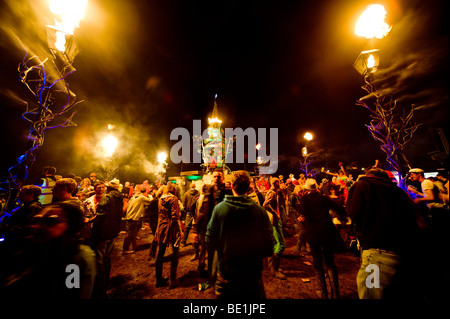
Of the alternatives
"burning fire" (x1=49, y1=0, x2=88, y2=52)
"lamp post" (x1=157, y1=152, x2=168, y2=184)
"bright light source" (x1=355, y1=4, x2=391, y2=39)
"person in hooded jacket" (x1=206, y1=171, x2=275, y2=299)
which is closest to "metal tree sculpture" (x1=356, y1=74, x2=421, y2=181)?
"bright light source" (x1=355, y1=4, x2=391, y2=39)

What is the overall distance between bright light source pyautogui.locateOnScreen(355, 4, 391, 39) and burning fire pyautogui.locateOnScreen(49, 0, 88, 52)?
6858 mm

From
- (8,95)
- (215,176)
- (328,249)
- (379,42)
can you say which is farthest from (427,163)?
(8,95)

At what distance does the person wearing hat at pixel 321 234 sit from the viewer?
3.38 m

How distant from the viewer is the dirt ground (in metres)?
3.69

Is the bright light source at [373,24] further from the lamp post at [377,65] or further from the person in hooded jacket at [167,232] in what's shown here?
the person in hooded jacket at [167,232]

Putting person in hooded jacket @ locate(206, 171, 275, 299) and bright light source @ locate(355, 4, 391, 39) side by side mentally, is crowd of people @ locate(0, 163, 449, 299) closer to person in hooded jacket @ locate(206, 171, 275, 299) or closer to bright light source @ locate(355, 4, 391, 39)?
person in hooded jacket @ locate(206, 171, 275, 299)

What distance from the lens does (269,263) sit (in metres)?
4.60

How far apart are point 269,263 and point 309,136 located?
31.3 feet

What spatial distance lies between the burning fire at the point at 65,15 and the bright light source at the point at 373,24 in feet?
22.5

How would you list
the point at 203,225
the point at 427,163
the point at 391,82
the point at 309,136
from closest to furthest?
the point at 203,225 → the point at 391,82 → the point at 309,136 → the point at 427,163

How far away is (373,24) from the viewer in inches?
167

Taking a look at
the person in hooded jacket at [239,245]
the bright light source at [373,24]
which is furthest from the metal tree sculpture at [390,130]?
the person in hooded jacket at [239,245]
